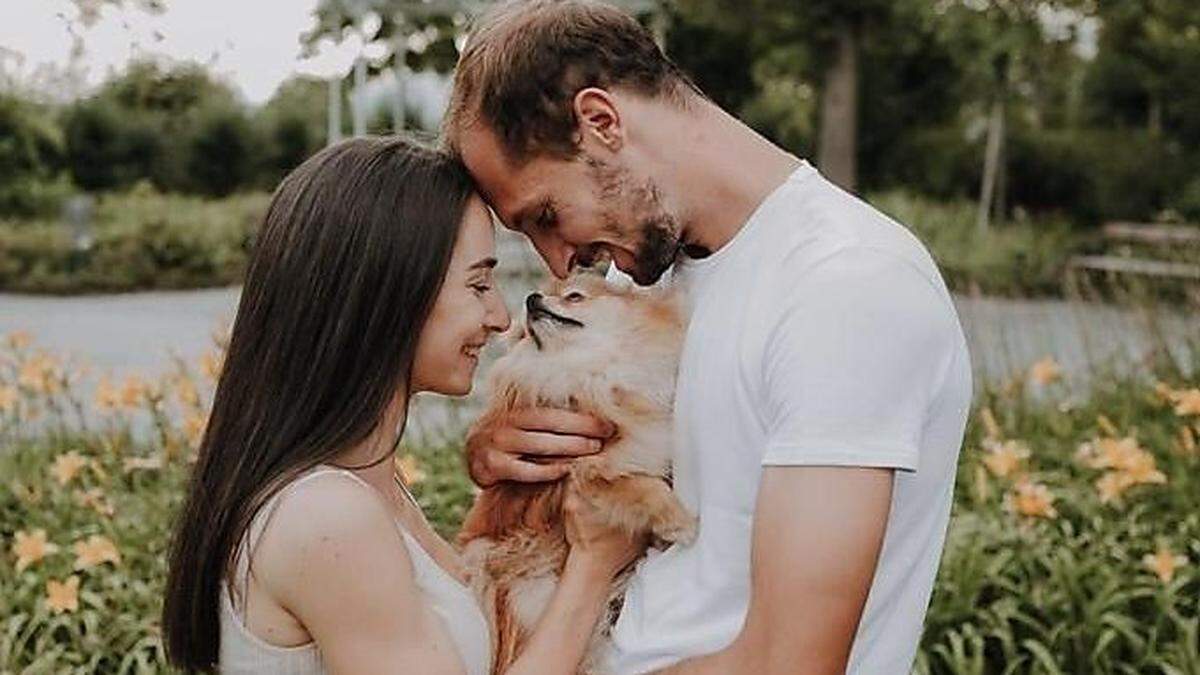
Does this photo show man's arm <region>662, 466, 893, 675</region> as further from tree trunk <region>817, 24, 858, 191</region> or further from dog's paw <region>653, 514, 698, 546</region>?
tree trunk <region>817, 24, 858, 191</region>

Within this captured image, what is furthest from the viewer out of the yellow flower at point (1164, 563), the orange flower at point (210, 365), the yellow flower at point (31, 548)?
the orange flower at point (210, 365)

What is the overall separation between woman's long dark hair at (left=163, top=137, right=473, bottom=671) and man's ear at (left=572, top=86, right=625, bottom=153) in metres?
0.22

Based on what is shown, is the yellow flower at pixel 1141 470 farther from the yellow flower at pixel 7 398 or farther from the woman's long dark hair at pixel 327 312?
the yellow flower at pixel 7 398

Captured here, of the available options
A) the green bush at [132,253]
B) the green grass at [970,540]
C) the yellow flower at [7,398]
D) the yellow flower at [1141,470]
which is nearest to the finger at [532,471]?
the green grass at [970,540]

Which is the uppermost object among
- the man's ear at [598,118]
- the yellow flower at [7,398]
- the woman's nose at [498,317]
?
the man's ear at [598,118]

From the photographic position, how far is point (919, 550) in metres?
2.20

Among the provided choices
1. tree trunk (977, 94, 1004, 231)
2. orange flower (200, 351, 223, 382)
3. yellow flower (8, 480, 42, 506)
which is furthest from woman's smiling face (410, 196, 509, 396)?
tree trunk (977, 94, 1004, 231)

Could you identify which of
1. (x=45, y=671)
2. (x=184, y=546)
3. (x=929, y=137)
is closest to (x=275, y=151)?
(x=929, y=137)

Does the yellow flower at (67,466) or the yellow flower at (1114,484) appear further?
the yellow flower at (67,466)

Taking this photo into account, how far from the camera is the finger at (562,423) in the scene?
7.91ft

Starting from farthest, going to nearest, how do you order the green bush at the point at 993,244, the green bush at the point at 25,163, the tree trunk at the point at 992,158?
the green bush at the point at 25,163
the tree trunk at the point at 992,158
the green bush at the point at 993,244

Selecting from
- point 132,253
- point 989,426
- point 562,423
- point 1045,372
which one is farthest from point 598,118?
point 132,253

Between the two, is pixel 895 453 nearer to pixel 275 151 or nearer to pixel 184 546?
pixel 184 546

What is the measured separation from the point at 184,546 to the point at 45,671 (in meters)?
2.37
